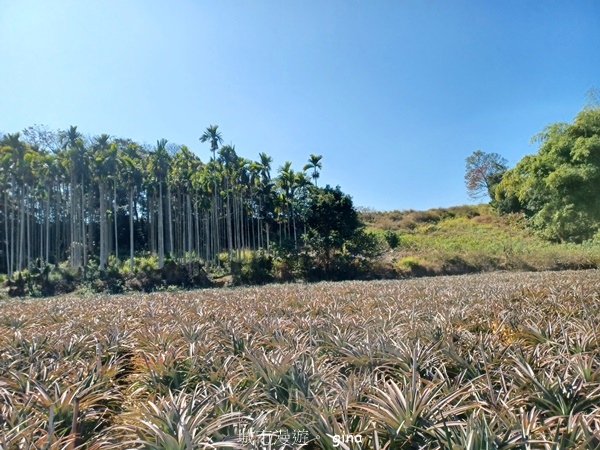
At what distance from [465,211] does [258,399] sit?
5201 cm

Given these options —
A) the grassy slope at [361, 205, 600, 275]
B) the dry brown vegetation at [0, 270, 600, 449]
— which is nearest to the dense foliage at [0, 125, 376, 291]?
the grassy slope at [361, 205, 600, 275]

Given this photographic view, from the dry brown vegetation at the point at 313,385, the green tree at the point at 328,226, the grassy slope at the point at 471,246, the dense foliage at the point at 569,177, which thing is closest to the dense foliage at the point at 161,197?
the green tree at the point at 328,226

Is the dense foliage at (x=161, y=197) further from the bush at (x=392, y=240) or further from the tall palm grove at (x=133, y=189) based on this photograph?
the bush at (x=392, y=240)

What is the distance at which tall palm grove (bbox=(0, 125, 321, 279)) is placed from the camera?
28.9 meters

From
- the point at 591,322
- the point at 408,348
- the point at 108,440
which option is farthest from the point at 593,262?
the point at 108,440

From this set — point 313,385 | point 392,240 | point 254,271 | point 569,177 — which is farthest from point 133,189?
point 313,385

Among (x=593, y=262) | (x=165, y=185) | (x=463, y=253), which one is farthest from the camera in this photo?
(x=165, y=185)

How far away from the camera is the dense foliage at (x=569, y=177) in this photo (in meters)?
23.2

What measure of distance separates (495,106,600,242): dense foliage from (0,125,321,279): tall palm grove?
1656cm

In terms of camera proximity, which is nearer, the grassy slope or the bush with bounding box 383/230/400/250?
the grassy slope

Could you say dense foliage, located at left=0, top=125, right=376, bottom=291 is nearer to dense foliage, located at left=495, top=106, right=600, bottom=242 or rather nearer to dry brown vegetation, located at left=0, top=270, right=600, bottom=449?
dense foliage, located at left=495, top=106, right=600, bottom=242

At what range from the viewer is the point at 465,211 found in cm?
5003

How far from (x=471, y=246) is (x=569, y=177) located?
30.0ft

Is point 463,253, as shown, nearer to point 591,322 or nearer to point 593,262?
point 593,262
